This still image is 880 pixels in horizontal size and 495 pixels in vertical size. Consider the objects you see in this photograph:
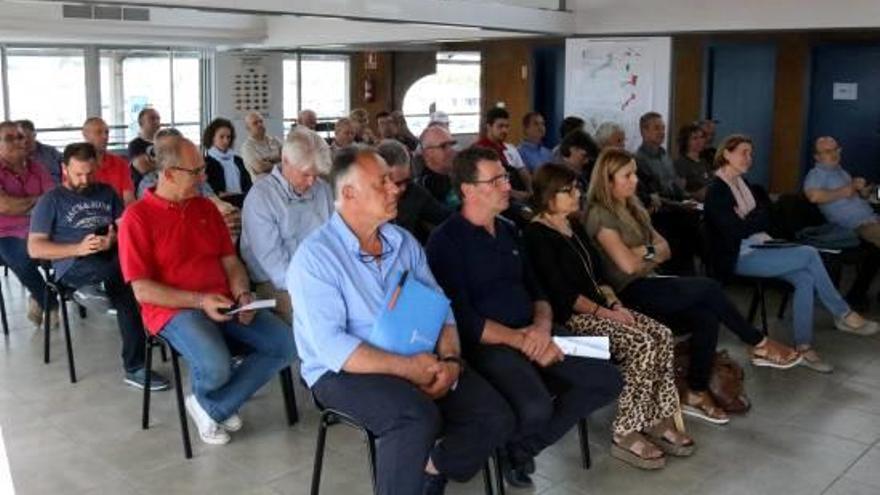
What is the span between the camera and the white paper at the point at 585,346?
128 inches

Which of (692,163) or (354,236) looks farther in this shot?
(692,163)

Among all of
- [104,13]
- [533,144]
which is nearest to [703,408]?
[533,144]

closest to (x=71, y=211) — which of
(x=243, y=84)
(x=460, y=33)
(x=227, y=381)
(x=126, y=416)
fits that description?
(x=126, y=416)

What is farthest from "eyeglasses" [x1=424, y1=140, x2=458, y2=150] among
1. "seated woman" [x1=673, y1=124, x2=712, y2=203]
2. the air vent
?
the air vent

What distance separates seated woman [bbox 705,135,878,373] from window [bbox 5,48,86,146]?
7435mm

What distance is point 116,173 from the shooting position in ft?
18.4

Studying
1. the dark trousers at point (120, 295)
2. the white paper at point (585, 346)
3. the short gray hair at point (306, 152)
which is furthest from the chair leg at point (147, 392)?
the white paper at point (585, 346)

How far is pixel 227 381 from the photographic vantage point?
364cm

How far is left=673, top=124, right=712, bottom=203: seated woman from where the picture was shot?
22.4 feet

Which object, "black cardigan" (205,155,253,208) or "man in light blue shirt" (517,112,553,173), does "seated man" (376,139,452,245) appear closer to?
"black cardigan" (205,155,253,208)

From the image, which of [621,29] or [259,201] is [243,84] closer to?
[621,29]

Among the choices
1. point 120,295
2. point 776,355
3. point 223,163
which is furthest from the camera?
point 223,163

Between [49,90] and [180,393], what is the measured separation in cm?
744

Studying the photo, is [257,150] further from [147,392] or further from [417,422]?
[417,422]
